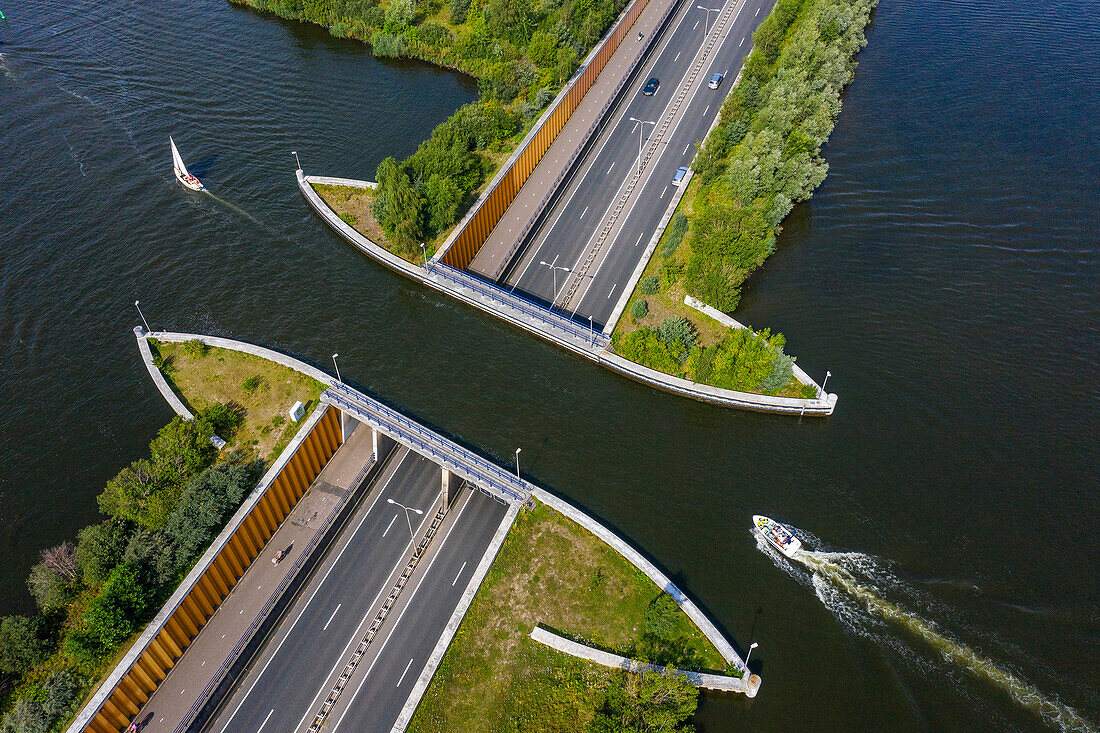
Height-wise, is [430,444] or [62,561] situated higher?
[430,444]

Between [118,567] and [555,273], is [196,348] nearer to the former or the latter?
[118,567]

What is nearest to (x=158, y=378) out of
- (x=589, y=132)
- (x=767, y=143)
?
(x=589, y=132)

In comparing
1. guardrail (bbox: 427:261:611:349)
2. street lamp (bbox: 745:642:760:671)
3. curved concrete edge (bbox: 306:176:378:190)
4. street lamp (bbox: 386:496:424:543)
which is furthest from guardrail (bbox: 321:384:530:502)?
curved concrete edge (bbox: 306:176:378:190)

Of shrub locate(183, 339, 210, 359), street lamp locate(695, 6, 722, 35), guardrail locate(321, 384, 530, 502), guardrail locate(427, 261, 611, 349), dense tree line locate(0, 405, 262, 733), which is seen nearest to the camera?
dense tree line locate(0, 405, 262, 733)

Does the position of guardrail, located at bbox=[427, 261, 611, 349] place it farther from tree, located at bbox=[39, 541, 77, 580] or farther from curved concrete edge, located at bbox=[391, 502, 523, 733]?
tree, located at bbox=[39, 541, 77, 580]

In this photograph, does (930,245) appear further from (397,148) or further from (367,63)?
(367,63)

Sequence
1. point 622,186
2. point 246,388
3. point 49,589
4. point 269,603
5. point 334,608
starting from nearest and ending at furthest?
point 49,589
point 269,603
point 334,608
point 246,388
point 622,186

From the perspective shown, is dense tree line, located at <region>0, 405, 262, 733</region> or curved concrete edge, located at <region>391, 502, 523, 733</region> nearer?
dense tree line, located at <region>0, 405, 262, 733</region>
